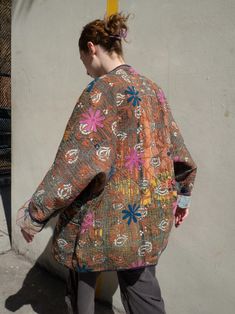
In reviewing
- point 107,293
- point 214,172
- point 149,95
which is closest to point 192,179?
point 214,172

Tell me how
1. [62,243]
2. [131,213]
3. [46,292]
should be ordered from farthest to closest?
[46,292] < [62,243] < [131,213]

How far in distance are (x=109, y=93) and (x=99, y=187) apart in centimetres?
38

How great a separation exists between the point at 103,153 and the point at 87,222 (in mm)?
318

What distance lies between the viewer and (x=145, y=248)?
1.48 meters

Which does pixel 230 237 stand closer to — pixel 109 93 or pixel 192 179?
pixel 192 179

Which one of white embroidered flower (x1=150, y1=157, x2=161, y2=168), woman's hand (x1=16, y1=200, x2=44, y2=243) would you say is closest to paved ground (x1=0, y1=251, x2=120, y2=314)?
woman's hand (x1=16, y1=200, x2=44, y2=243)

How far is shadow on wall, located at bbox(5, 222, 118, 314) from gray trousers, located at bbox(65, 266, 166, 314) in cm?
77

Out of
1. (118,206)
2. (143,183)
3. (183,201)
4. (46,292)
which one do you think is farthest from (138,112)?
(46,292)

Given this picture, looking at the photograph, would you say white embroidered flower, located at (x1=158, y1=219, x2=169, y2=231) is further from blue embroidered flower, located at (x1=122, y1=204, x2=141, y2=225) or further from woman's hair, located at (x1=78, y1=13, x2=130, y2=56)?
woman's hair, located at (x1=78, y1=13, x2=130, y2=56)

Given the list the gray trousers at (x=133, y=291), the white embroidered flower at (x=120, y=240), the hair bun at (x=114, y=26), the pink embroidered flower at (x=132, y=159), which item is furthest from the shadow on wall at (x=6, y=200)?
the hair bun at (x=114, y=26)

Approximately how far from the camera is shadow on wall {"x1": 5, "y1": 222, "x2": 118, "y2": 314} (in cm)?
248

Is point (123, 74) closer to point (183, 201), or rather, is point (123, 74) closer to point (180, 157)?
point (180, 157)

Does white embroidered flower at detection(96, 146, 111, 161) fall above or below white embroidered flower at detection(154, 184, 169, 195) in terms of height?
above

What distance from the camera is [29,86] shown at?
9.30 feet
